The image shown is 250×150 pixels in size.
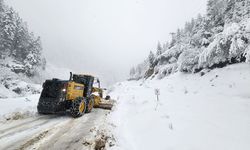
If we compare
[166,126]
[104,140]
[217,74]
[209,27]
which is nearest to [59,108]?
[104,140]

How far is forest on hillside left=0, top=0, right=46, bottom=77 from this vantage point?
5612 cm

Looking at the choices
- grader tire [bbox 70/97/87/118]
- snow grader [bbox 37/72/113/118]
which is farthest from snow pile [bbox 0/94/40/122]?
grader tire [bbox 70/97/87/118]

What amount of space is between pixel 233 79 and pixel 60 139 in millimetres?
12890

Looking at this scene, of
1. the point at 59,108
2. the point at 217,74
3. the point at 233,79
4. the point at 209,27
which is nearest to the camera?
the point at 59,108

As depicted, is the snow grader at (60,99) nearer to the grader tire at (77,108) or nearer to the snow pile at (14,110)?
the grader tire at (77,108)

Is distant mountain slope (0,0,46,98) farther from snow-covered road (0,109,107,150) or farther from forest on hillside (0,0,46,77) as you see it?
snow-covered road (0,109,107,150)

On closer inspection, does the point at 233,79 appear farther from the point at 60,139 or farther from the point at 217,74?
the point at 60,139

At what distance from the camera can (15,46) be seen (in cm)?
6272

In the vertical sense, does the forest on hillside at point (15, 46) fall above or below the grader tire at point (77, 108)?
above

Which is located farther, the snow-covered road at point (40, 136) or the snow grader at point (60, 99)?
the snow grader at point (60, 99)

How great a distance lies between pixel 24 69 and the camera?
57.7 metres

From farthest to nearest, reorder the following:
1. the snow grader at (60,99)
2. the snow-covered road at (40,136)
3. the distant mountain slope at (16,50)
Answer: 1. the distant mountain slope at (16,50)
2. the snow grader at (60,99)
3. the snow-covered road at (40,136)

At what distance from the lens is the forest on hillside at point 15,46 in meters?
56.1

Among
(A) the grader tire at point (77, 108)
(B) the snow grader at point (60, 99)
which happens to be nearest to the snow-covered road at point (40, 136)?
(B) the snow grader at point (60, 99)
